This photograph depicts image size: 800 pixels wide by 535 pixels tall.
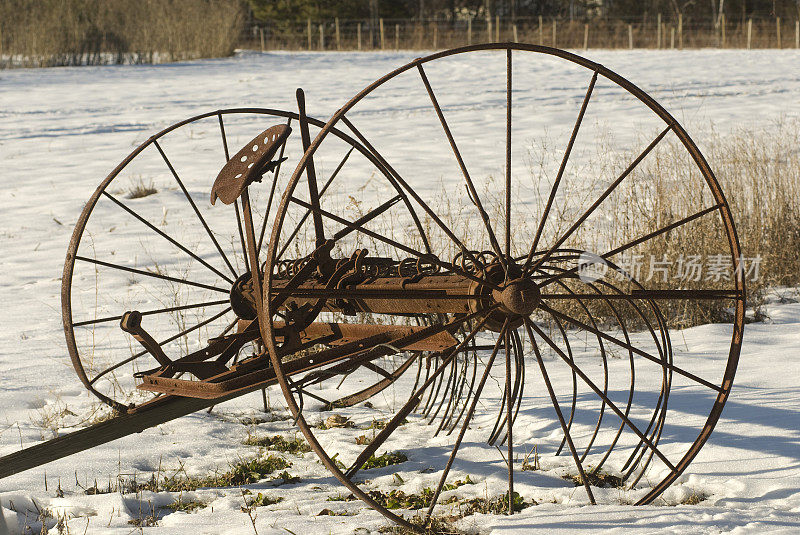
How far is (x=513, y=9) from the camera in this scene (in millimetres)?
29375

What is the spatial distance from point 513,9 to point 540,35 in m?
8.79

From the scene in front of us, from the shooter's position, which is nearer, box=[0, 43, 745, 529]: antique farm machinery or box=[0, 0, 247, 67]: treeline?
box=[0, 43, 745, 529]: antique farm machinery

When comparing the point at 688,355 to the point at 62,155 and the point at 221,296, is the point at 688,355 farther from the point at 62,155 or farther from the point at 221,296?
the point at 62,155

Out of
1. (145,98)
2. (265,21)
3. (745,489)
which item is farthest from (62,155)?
(265,21)

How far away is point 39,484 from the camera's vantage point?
266 centimetres

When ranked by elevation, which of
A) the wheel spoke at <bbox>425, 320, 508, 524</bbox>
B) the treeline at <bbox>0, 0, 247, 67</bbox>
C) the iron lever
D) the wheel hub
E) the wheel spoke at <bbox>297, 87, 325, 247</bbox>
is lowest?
the wheel spoke at <bbox>425, 320, 508, 524</bbox>

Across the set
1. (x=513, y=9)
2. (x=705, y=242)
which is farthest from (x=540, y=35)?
(x=705, y=242)

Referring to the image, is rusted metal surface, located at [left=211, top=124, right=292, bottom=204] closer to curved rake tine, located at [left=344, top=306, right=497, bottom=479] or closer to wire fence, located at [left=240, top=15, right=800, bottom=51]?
curved rake tine, located at [left=344, top=306, right=497, bottom=479]

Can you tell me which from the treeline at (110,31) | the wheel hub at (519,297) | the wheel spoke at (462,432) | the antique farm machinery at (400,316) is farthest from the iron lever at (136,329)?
the treeline at (110,31)

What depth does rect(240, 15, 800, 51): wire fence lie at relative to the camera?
20.8 metres

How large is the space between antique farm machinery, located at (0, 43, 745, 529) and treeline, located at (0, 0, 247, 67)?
904 cm

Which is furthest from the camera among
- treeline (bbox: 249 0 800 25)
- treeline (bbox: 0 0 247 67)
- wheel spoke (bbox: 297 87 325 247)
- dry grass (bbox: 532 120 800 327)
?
treeline (bbox: 249 0 800 25)

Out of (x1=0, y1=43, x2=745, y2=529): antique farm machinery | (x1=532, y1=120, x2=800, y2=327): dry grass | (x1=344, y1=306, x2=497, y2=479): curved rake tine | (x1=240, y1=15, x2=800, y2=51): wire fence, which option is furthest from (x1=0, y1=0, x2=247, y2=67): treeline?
(x1=344, y1=306, x2=497, y2=479): curved rake tine

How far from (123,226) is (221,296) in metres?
1.86
